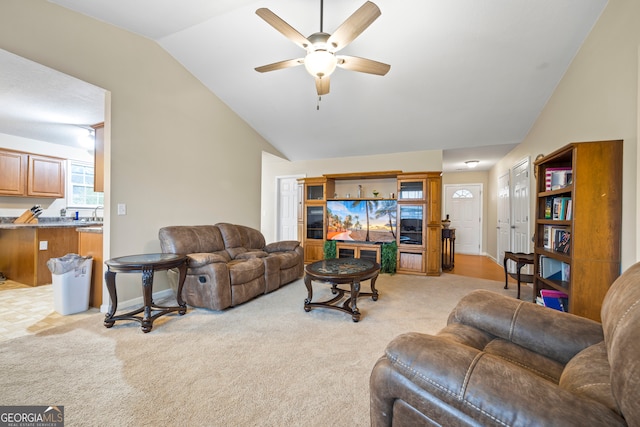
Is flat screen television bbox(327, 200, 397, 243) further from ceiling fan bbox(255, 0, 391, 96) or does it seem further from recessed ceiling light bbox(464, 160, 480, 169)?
ceiling fan bbox(255, 0, 391, 96)

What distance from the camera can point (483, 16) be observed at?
9.01 feet

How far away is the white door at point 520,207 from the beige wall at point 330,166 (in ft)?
4.31

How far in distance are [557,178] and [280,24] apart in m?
3.13

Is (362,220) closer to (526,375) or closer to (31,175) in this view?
(526,375)

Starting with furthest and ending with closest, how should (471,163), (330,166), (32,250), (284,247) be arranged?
(471,163)
(330,166)
(284,247)
(32,250)

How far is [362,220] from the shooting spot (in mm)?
5547

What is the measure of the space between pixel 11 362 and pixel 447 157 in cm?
664

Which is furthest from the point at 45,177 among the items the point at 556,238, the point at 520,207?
the point at 520,207

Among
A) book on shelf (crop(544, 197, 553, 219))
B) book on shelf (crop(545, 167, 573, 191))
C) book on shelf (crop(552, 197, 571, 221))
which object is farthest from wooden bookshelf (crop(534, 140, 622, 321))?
book on shelf (crop(544, 197, 553, 219))

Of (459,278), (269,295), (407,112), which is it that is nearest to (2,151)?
(269,295)

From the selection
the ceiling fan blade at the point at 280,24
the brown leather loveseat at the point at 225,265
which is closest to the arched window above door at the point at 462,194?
the brown leather loveseat at the point at 225,265

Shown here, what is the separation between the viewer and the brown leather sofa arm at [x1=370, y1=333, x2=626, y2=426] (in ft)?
2.29

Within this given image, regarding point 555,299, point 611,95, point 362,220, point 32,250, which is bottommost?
point 555,299

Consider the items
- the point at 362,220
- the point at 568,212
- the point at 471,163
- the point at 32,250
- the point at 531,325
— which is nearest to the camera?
the point at 531,325
